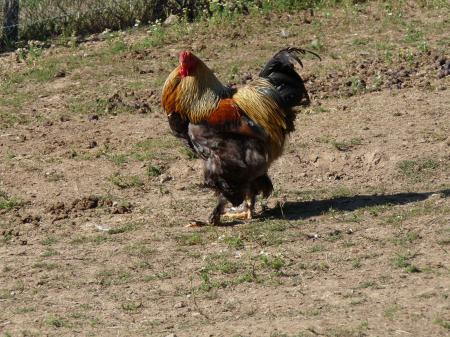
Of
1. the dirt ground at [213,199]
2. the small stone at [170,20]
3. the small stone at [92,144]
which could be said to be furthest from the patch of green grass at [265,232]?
the small stone at [170,20]

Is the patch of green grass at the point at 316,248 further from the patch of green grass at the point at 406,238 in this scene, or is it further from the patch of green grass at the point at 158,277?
the patch of green grass at the point at 158,277

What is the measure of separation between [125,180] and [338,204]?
242 centimetres

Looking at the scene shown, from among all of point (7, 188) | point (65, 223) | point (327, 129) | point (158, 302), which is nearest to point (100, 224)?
point (65, 223)

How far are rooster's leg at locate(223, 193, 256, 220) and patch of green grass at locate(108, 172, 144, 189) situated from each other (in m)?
1.25

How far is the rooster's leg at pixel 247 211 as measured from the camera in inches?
408

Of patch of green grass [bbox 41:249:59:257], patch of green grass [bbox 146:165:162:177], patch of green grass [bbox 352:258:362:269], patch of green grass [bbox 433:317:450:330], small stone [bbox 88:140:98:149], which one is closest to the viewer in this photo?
patch of green grass [bbox 433:317:450:330]

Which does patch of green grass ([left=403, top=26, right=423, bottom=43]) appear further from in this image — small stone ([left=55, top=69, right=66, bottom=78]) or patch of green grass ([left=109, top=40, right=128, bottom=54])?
small stone ([left=55, top=69, right=66, bottom=78])

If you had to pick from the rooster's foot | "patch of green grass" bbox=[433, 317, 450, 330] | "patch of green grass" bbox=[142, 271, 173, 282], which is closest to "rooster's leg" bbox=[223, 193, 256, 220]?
the rooster's foot

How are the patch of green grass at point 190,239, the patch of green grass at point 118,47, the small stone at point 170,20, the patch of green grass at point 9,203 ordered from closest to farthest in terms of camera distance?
the patch of green grass at point 190,239
the patch of green grass at point 9,203
the patch of green grass at point 118,47
the small stone at point 170,20

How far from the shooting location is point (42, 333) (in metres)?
7.84

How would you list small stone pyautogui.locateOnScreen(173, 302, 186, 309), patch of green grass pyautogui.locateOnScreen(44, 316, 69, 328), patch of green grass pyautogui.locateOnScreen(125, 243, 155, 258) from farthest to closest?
patch of green grass pyautogui.locateOnScreen(125, 243, 155, 258)
small stone pyautogui.locateOnScreen(173, 302, 186, 309)
patch of green grass pyautogui.locateOnScreen(44, 316, 69, 328)

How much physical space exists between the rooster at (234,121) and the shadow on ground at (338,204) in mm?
286

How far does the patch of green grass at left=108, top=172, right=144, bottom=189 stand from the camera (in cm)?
1134

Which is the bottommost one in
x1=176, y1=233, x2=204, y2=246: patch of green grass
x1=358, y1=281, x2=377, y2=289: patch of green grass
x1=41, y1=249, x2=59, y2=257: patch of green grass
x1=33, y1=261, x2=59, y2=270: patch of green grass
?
x1=41, y1=249, x2=59, y2=257: patch of green grass
